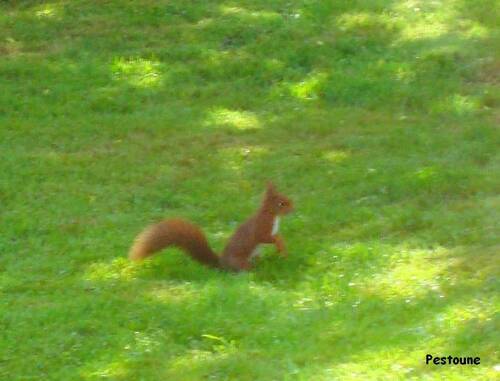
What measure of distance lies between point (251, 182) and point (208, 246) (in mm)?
2215

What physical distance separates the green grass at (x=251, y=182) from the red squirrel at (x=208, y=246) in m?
0.14

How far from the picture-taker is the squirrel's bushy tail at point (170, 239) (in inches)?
312

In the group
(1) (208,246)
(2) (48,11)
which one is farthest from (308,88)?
(1) (208,246)

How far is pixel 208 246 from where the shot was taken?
8094 mm

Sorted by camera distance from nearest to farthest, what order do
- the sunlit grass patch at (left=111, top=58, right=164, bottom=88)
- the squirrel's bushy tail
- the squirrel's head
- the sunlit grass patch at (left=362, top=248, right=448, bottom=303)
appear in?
the sunlit grass patch at (left=362, top=248, right=448, bottom=303) < the squirrel's bushy tail < the squirrel's head < the sunlit grass patch at (left=111, top=58, right=164, bottom=88)

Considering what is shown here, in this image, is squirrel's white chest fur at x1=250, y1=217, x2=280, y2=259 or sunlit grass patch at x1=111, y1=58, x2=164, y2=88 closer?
squirrel's white chest fur at x1=250, y1=217, x2=280, y2=259

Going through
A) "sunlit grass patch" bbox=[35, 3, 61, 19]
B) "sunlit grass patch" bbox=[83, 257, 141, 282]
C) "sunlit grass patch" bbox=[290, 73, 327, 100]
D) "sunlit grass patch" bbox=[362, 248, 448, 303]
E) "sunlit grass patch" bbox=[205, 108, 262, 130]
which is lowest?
"sunlit grass patch" bbox=[362, 248, 448, 303]

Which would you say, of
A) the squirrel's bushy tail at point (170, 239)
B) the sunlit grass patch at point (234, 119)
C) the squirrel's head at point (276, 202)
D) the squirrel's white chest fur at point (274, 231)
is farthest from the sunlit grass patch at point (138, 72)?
the squirrel's bushy tail at point (170, 239)

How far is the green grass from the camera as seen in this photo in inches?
260

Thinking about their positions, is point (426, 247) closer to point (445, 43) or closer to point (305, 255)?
point (305, 255)

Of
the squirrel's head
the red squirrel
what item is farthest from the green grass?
the squirrel's head

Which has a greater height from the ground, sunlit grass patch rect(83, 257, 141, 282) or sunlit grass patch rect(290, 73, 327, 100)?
sunlit grass patch rect(290, 73, 327, 100)

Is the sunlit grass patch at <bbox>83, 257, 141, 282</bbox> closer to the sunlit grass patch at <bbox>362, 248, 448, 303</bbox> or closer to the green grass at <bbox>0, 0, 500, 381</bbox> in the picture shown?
the green grass at <bbox>0, 0, 500, 381</bbox>

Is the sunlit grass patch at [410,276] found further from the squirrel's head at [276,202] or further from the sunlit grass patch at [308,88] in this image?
the sunlit grass patch at [308,88]
